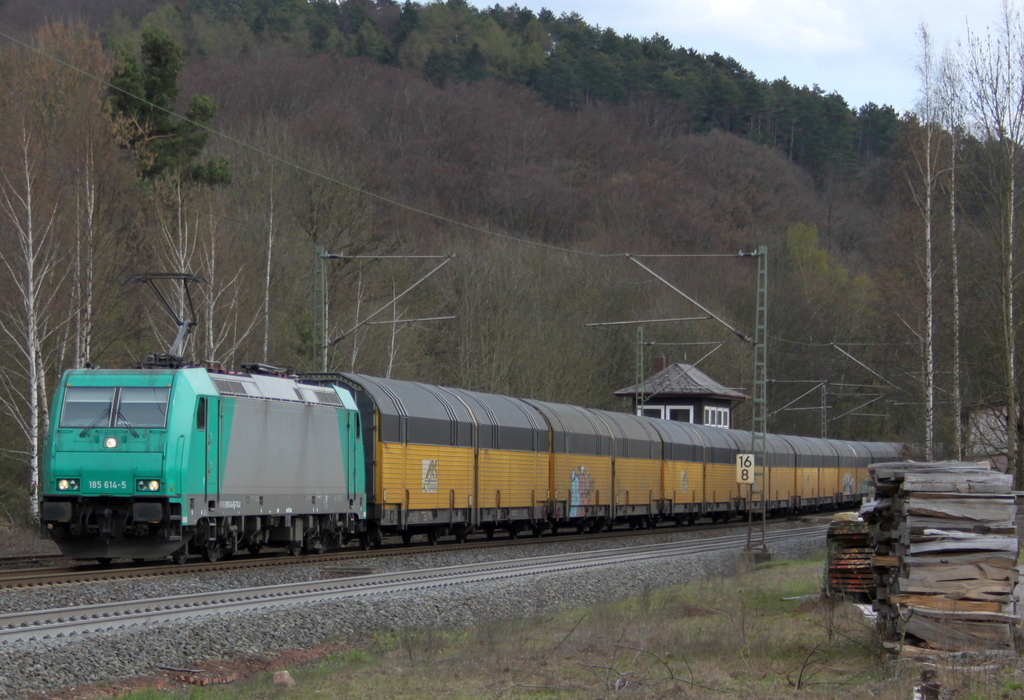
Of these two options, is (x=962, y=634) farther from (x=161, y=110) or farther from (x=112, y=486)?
(x=161, y=110)

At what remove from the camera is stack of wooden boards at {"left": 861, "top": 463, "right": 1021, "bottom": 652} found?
34.3 ft

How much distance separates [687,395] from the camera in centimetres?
6297

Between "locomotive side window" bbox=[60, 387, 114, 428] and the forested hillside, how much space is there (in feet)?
30.3

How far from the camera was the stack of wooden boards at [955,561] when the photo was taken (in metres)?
10.5

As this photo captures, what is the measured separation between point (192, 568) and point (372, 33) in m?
103

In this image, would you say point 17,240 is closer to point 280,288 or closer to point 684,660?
point 280,288

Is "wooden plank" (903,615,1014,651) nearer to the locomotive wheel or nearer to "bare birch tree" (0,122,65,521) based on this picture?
the locomotive wheel

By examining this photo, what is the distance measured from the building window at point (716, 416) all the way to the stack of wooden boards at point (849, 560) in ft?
153

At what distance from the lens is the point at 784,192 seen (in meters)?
95.5

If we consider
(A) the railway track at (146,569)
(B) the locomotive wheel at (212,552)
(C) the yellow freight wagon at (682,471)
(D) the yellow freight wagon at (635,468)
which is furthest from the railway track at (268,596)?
(C) the yellow freight wagon at (682,471)

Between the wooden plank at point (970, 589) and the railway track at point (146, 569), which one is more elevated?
the wooden plank at point (970, 589)

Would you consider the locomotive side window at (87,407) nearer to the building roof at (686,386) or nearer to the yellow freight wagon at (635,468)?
the yellow freight wagon at (635,468)

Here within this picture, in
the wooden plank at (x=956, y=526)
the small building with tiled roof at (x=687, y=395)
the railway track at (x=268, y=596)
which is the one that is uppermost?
the small building with tiled roof at (x=687, y=395)

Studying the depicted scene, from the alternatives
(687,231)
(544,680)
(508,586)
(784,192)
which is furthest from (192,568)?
(784,192)
